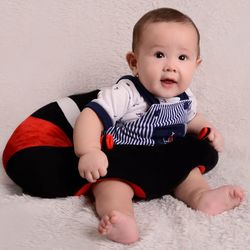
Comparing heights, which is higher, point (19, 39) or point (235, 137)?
point (19, 39)

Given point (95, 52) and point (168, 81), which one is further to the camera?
point (95, 52)

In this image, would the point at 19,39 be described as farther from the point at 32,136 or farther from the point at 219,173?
the point at 219,173

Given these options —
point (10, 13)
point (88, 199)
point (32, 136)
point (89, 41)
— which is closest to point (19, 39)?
point (10, 13)

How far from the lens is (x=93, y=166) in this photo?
112cm

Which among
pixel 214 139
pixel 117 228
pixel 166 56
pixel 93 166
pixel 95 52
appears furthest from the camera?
pixel 95 52

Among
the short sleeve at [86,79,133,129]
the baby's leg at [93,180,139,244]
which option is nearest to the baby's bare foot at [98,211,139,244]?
the baby's leg at [93,180,139,244]

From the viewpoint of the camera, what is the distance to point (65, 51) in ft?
5.37

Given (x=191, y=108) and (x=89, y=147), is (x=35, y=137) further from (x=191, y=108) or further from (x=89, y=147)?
(x=191, y=108)

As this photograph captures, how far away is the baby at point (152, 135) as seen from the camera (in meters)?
1.16

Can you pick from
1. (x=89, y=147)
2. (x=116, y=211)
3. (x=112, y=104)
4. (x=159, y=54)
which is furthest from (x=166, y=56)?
(x=116, y=211)

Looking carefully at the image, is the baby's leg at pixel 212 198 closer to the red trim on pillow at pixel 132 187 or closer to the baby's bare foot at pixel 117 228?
the red trim on pillow at pixel 132 187

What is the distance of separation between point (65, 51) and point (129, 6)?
23cm

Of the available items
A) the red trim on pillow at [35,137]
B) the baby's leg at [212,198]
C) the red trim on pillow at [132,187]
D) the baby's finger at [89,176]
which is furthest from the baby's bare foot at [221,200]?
the red trim on pillow at [35,137]

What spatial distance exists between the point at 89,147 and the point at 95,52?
0.53 m
